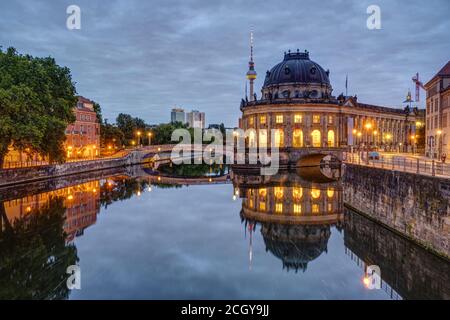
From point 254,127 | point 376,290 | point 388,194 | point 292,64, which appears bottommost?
point 376,290

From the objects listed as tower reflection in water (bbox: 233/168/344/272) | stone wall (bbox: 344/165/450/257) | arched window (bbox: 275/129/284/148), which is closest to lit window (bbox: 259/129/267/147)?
arched window (bbox: 275/129/284/148)

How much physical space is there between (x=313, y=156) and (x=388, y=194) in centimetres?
6053

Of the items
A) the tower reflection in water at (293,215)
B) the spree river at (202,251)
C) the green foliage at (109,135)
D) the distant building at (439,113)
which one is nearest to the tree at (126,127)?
the green foliage at (109,135)

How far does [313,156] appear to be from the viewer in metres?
86.4

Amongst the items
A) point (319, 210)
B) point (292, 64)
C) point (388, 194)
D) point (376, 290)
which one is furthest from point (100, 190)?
point (292, 64)

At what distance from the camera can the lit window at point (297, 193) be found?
44131 millimetres

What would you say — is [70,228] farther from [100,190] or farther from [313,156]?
[313,156]

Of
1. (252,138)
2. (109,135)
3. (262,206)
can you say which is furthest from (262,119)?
(262,206)

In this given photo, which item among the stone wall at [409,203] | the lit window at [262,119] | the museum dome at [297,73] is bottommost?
the stone wall at [409,203]

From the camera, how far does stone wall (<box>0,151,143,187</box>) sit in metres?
46.8

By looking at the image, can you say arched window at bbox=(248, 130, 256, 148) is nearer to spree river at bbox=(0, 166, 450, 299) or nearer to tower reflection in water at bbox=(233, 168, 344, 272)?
tower reflection in water at bbox=(233, 168, 344, 272)

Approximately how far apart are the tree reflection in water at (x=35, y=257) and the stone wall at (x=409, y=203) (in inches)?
718

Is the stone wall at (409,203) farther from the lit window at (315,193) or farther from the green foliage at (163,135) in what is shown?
the green foliage at (163,135)

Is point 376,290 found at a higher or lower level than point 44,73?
lower
